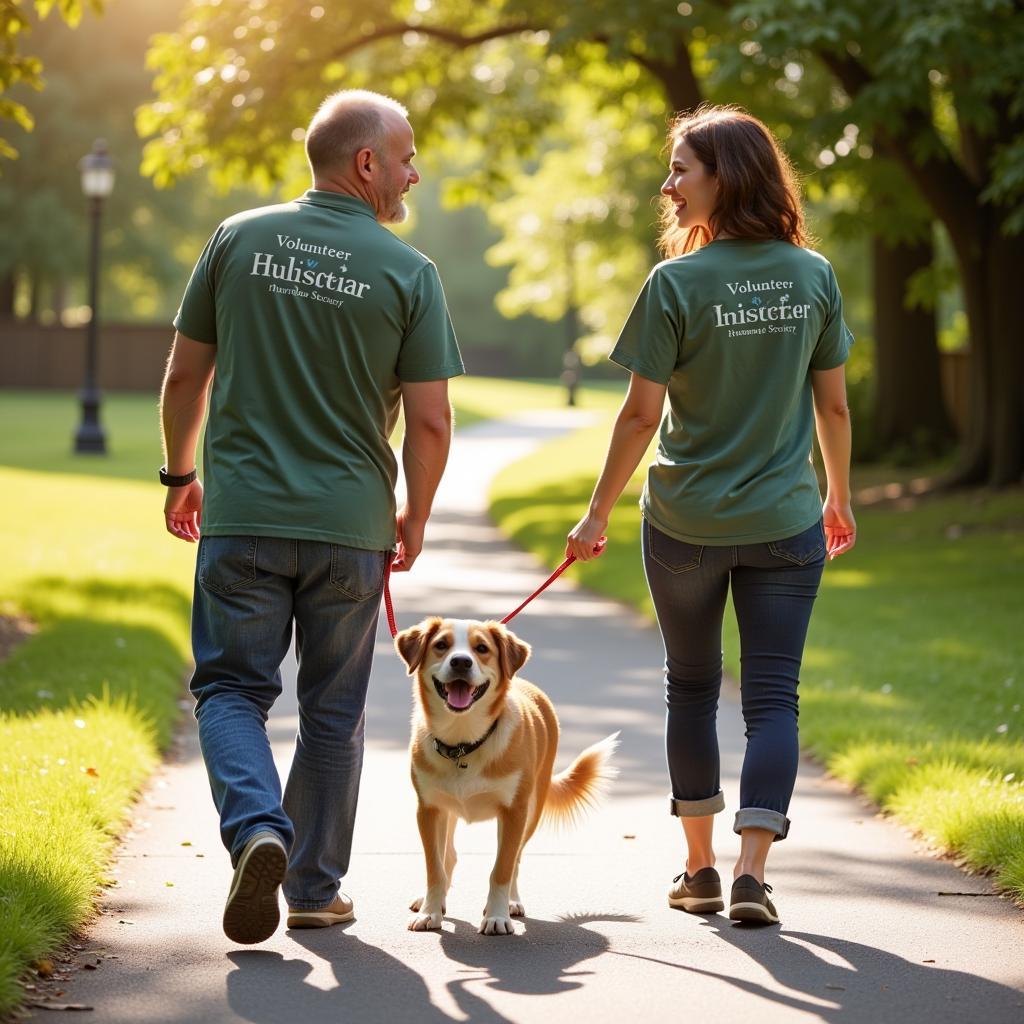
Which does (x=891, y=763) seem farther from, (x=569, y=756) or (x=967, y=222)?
(x=967, y=222)

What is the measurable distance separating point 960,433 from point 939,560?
928 cm

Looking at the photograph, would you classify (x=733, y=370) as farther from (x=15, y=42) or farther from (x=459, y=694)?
(x=15, y=42)

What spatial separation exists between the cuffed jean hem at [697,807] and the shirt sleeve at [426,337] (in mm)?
1517

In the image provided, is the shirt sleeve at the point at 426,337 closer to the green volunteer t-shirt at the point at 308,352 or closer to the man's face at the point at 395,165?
the green volunteer t-shirt at the point at 308,352

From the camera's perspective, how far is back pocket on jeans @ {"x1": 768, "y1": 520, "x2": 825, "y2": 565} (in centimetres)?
483

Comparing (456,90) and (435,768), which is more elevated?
(456,90)

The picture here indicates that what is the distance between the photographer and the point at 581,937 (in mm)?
4793

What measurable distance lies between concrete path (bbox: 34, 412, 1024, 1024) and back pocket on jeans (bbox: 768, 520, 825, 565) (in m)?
1.07

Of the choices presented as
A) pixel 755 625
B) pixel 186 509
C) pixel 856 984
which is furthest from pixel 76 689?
pixel 856 984

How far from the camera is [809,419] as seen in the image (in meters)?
4.96

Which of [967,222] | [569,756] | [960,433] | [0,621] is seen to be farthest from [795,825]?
[960,433]

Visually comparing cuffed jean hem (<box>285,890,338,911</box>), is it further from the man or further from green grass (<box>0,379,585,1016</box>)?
green grass (<box>0,379,585,1016</box>)

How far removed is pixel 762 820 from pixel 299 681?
4.57ft

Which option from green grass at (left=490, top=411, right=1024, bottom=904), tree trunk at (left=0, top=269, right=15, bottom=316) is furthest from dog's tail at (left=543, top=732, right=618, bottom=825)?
tree trunk at (left=0, top=269, right=15, bottom=316)
